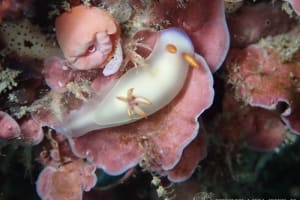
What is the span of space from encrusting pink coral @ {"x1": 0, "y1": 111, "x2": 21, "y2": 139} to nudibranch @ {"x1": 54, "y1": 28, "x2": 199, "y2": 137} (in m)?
0.30

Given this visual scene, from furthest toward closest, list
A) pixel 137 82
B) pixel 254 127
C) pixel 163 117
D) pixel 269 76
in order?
pixel 254 127 < pixel 269 76 < pixel 163 117 < pixel 137 82

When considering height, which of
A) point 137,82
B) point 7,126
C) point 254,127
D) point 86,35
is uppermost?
point 86,35

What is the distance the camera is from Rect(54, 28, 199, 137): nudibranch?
5.69ft

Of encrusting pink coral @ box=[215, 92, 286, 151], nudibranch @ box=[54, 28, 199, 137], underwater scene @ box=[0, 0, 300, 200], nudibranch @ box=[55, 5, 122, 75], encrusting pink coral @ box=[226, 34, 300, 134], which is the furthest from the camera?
encrusting pink coral @ box=[215, 92, 286, 151]

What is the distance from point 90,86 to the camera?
1780 millimetres

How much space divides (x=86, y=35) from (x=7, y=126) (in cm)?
61

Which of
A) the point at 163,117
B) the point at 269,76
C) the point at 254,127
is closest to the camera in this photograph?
the point at 163,117

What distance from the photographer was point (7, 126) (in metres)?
1.77

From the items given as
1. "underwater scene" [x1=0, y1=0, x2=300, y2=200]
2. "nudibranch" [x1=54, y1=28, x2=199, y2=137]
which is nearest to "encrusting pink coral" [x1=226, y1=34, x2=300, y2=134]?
"underwater scene" [x1=0, y1=0, x2=300, y2=200]

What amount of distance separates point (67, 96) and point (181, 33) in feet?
1.97

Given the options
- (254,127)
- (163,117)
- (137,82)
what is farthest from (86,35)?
(254,127)

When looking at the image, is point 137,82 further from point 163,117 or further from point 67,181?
point 67,181

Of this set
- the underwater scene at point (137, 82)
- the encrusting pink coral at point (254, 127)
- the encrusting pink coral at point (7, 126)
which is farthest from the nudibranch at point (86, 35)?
the encrusting pink coral at point (254, 127)

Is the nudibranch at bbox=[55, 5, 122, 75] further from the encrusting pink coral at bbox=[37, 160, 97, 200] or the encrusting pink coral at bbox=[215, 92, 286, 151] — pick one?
the encrusting pink coral at bbox=[215, 92, 286, 151]
